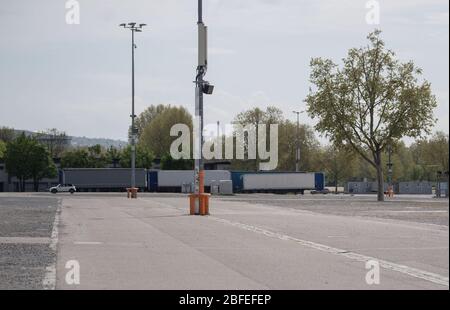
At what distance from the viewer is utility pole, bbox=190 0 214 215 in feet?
111

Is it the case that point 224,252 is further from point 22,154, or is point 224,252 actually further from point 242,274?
point 22,154

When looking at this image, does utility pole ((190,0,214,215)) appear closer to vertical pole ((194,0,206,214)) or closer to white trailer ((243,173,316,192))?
vertical pole ((194,0,206,214))

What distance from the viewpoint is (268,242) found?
64.6 feet

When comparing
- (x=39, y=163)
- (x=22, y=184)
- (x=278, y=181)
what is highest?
(x=39, y=163)

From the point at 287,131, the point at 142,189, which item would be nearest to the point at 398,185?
the point at 287,131

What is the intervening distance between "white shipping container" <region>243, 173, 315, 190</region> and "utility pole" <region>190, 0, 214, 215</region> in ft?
220

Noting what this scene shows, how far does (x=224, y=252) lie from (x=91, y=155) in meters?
115

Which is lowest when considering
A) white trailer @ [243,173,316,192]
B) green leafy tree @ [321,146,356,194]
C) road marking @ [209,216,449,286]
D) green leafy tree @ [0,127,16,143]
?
road marking @ [209,216,449,286]

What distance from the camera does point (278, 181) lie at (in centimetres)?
10331

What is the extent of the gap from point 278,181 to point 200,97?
69.6m

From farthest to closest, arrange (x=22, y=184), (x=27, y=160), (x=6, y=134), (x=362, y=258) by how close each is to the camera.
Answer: (x=6, y=134) < (x=22, y=184) < (x=27, y=160) < (x=362, y=258)

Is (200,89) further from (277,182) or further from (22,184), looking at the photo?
(22,184)

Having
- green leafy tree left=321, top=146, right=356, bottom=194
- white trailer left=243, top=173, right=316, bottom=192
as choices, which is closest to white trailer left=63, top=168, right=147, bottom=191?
white trailer left=243, top=173, right=316, bottom=192

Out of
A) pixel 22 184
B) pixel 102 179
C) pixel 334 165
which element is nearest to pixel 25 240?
pixel 102 179
